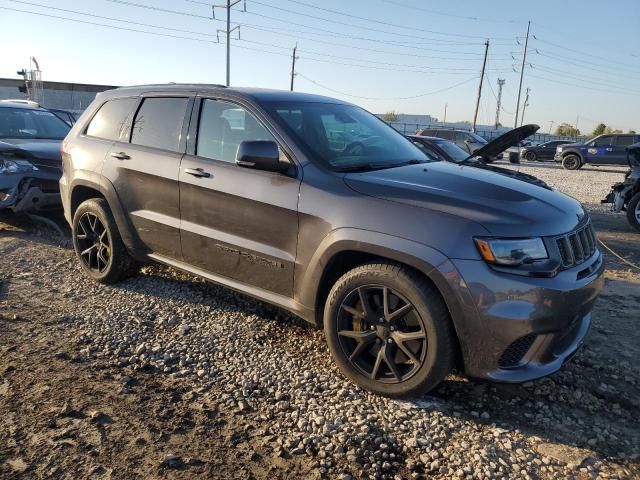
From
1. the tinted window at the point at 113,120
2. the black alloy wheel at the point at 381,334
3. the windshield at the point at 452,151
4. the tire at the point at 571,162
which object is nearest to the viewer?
the black alloy wheel at the point at 381,334

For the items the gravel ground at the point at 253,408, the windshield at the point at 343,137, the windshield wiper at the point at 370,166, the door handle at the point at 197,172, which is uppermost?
the windshield at the point at 343,137

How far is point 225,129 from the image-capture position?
3.88 metres

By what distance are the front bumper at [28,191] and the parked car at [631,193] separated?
8857mm

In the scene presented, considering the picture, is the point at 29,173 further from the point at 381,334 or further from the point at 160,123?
the point at 381,334

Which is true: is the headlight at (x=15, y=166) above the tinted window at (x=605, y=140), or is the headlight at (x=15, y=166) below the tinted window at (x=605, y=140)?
below

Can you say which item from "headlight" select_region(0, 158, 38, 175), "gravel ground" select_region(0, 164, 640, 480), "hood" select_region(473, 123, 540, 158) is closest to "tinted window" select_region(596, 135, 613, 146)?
"hood" select_region(473, 123, 540, 158)

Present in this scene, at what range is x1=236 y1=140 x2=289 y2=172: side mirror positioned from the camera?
3.28 meters

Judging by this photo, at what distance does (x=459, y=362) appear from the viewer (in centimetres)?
297

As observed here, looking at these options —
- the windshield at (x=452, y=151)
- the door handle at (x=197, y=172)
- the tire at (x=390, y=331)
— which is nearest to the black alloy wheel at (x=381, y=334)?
the tire at (x=390, y=331)

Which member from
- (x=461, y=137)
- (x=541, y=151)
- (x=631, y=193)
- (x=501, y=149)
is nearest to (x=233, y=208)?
(x=501, y=149)

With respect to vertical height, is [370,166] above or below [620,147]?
below

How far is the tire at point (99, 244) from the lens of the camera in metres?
4.64

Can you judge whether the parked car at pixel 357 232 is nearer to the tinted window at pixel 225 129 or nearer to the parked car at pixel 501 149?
the tinted window at pixel 225 129

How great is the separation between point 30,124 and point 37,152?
5.37ft
